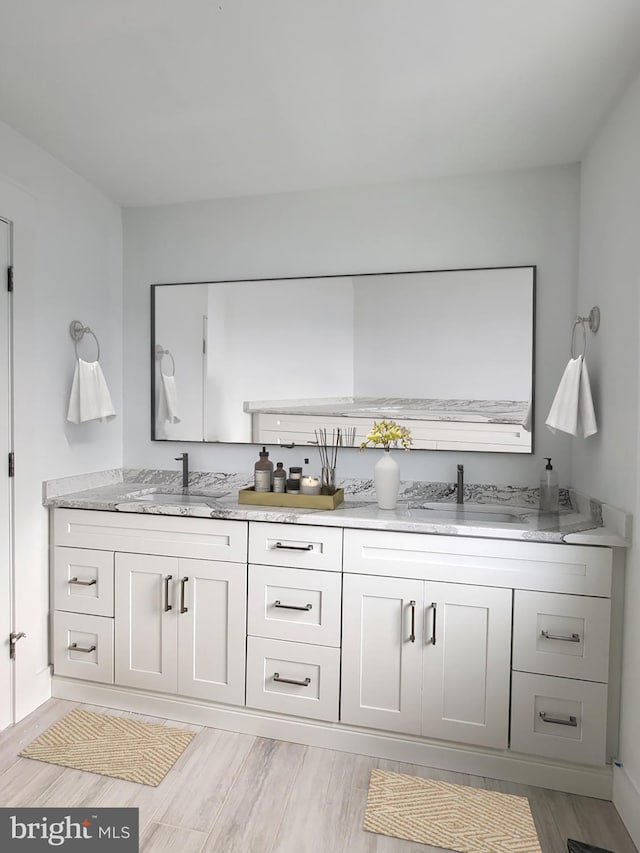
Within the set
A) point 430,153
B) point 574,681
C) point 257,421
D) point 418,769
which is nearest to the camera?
point 574,681

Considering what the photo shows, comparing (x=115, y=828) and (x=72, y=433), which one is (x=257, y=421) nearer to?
(x=72, y=433)

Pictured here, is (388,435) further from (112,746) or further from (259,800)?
(112,746)

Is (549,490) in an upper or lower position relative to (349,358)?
lower

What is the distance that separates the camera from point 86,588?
242cm

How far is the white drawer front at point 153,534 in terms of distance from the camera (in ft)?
7.38

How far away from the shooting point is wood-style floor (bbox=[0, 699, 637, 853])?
167cm

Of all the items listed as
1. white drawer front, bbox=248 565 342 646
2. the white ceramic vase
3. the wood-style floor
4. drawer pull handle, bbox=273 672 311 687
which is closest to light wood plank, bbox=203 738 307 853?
the wood-style floor

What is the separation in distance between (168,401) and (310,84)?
1.69m

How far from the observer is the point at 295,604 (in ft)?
7.15


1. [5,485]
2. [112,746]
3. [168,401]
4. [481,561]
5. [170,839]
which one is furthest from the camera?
[168,401]

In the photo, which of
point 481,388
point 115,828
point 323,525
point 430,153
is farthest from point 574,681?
point 430,153

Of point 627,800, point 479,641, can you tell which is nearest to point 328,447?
point 479,641

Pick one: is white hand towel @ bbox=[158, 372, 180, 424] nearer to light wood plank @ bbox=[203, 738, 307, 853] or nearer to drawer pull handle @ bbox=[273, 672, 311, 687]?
drawer pull handle @ bbox=[273, 672, 311, 687]

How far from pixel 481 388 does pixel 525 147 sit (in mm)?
1064
